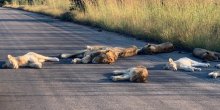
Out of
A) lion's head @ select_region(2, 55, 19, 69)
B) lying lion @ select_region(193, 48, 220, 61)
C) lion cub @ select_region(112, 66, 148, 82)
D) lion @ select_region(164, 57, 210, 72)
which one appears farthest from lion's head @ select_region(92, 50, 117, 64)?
lion cub @ select_region(112, 66, 148, 82)

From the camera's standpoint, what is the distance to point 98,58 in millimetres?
12875

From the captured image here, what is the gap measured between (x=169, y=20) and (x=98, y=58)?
7.82 metres

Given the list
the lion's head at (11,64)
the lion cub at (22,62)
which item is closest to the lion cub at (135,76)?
the lion cub at (22,62)

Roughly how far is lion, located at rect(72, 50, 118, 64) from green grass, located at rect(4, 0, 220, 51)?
336 centimetres

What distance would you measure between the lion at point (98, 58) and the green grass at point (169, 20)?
3358 mm

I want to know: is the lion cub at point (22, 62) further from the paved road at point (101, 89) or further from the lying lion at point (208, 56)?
the lying lion at point (208, 56)

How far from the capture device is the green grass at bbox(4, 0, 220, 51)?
16.6 m

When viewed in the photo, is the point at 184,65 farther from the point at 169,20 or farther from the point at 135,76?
the point at 169,20

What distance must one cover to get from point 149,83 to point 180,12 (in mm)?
9899

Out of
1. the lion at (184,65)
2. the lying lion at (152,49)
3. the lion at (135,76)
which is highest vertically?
the lion at (135,76)

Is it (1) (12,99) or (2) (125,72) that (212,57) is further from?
(1) (12,99)

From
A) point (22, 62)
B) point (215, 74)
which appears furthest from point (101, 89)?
point (22, 62)

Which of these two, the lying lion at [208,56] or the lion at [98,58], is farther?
the lying lion at [208,56]

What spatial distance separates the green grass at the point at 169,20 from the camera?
16.6m
